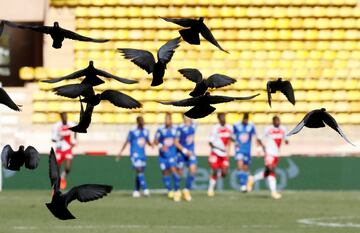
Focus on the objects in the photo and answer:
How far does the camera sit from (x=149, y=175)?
1132 inches

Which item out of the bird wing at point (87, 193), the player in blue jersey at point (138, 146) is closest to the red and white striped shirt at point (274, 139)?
the player in blue jersey at point (138, 146)

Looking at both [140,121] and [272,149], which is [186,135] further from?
[272,149]

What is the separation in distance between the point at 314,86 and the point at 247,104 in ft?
6.00

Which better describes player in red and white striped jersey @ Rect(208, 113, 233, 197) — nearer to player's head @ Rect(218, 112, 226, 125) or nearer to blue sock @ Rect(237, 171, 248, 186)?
player's head @ Rect(218, 112, 226, 125)

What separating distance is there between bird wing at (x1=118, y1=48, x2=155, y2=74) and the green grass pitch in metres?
8.32

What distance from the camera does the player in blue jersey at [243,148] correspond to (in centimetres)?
2797

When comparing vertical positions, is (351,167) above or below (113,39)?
below

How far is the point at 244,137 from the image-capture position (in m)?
28.1

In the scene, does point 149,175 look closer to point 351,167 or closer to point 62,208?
point 351,167

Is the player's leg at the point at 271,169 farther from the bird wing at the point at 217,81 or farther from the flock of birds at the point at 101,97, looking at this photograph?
the flock of birds at the point at 101,97

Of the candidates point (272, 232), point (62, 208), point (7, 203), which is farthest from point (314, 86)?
point (62, 208)

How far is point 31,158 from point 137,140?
1809cm

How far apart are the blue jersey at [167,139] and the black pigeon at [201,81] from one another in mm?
16534

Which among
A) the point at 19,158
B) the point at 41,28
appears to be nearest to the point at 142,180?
the point at 19,158
